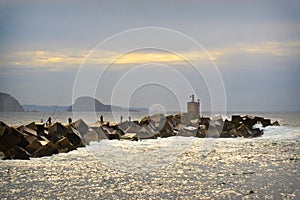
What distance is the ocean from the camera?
14.3 metres

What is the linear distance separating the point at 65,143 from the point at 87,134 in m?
6.41

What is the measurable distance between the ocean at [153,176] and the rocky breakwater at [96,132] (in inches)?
38.3

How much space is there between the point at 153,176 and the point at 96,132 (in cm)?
1655

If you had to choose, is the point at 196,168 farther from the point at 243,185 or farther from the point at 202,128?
the point at 202,128

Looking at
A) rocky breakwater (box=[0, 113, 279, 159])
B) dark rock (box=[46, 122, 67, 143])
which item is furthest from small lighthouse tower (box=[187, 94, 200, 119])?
dark rock (box=[46, 122, 67, 143])

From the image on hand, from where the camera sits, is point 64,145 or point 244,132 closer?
point 64,145

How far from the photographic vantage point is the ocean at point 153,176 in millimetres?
14277

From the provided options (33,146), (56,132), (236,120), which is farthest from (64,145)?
(236,120)

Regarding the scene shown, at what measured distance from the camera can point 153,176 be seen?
17.7m

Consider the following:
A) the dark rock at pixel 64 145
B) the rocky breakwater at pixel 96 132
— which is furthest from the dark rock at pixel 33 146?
the dark rock at pixel 64 145

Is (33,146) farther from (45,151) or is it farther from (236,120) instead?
(236,120)

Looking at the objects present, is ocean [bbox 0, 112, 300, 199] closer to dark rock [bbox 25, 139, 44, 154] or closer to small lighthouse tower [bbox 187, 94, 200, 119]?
dark rock [bbox 25, 139, 44, 154]

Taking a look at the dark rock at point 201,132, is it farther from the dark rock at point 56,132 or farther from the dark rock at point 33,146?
the dark rock at point 33,146

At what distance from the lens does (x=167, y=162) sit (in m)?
22.2
